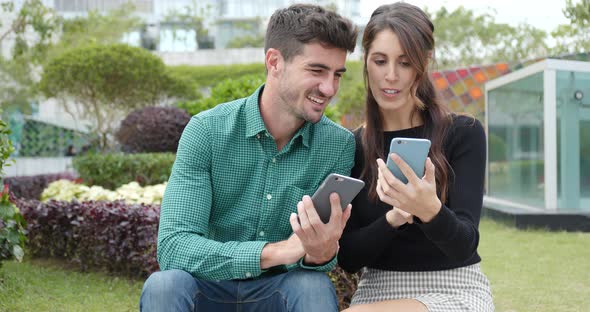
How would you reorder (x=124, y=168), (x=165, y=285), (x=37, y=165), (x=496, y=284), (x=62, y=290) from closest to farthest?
(x=165, y=285) → (x=62, y=290) → (x=496, y=284) → (x=124, y=168) → (x=37, y=165)

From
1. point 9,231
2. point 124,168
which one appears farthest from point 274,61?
point 124,168

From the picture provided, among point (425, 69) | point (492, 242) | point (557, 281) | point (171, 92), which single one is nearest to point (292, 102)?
point (425, 69)

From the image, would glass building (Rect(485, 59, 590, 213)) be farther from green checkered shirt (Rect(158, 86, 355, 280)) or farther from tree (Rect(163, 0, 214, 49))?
tree (Rect(163, 0, 214, 49))

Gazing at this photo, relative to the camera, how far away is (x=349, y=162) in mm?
2830

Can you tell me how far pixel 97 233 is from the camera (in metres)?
6.09

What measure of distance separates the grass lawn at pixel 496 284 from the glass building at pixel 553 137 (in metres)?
1.71

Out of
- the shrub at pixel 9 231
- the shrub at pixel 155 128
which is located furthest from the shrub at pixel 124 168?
the shrub at pixel 9 231

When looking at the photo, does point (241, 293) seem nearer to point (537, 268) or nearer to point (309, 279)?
point (309, 279)

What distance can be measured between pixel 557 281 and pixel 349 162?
3.81 m

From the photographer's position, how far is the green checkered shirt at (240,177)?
8.57 feet

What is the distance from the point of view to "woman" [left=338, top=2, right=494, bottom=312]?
8.46ft

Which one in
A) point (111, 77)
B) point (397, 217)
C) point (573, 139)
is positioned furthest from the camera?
point (111, 77)

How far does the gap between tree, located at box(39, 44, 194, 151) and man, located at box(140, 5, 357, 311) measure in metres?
12.5

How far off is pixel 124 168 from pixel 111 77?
7.74 m
